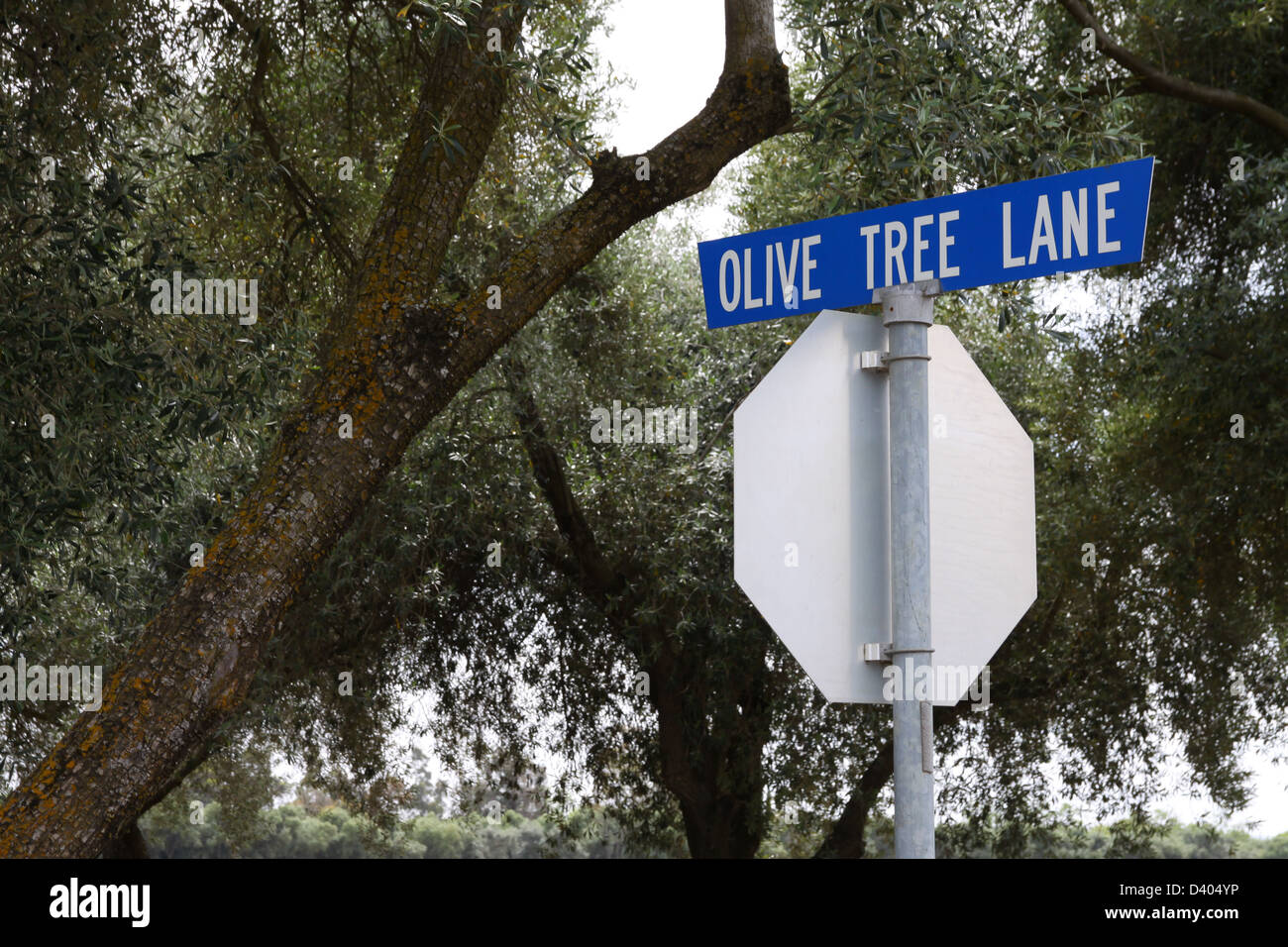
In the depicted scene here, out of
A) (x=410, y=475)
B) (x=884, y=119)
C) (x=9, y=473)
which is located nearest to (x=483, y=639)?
(x=410, y=475)

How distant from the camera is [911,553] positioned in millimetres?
2393

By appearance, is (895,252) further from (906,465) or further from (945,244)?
(906,465)

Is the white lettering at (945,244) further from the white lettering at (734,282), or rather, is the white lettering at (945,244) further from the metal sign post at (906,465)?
the white lettering at (734,282)

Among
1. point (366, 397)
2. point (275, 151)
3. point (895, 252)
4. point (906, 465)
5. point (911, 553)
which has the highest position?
point (275, 151)

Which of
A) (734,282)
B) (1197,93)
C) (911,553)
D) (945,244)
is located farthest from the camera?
(1197,93)

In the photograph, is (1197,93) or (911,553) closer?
(911,553)

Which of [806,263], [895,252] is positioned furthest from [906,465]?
[806,263]

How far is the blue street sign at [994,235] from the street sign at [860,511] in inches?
5.7

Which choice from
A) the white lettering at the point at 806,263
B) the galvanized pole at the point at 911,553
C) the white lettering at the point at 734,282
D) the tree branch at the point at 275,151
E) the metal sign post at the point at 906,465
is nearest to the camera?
the galvanized pole at the point at 911,553

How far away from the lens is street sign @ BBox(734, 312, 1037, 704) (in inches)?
94.7

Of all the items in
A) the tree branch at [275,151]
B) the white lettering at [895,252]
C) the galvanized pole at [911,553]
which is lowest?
the galvanized pole at [911,553]

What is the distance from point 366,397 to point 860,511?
164 inches

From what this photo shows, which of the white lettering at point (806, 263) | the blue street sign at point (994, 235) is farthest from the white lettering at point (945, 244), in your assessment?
the white lettering at point (806, 263)

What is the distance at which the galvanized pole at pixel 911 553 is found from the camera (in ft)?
7.46
